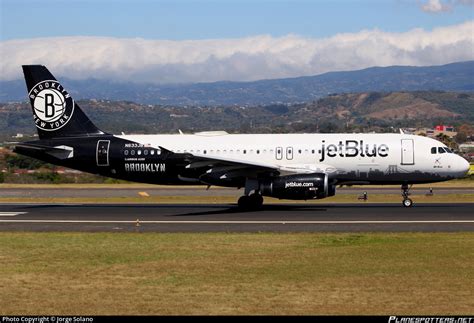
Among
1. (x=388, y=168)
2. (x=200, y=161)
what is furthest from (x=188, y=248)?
(x=388, y=168)

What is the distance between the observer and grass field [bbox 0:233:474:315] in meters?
17.9

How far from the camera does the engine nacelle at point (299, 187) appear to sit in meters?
40.0

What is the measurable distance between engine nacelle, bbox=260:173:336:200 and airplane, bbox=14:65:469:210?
0.16 feet

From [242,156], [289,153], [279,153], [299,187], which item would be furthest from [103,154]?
[299,187]

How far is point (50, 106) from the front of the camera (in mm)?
45500

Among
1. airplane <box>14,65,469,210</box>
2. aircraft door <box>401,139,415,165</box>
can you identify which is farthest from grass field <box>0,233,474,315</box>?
aircraft door <box>401,139,415,165</box>

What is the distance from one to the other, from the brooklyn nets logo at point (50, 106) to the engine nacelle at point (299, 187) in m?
12.5

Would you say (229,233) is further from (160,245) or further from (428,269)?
(428,269)

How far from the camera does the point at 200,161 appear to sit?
42.1 metres

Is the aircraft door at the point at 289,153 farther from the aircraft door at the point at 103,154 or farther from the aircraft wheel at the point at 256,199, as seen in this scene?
the aircraft door at the point at 103,154

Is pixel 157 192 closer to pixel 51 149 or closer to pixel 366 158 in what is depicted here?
pixel 51 149

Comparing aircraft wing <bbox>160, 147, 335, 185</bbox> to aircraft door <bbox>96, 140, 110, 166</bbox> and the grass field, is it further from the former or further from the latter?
Result: the grass field

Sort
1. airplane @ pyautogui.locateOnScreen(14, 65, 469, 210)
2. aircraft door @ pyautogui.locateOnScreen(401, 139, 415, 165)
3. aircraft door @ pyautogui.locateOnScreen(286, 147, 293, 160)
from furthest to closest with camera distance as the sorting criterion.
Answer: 1. aircraft door @ pyautogui.locateOnScreen(286, 147, 293, 160)
2. aircraft door @ pyautogui.locateOnScreen(401, 139, 415, 165)
3. airplane @ pyautogui.locateOnScreen(14, 65, 469, 210)

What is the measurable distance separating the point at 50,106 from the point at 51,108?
126 mm
